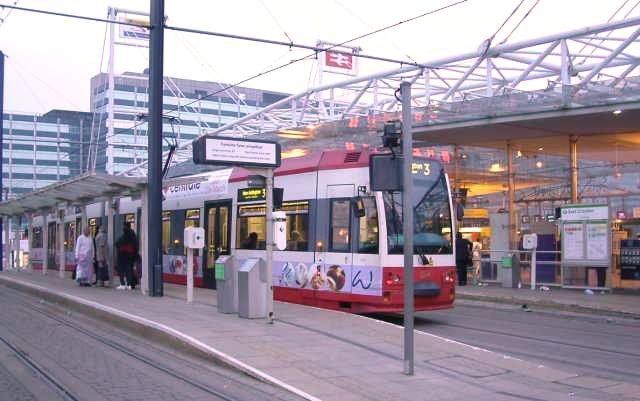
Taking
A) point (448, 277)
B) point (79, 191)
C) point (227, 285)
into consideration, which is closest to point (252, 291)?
point (227, 285)

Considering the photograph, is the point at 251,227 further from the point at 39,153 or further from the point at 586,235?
the point at 39,153

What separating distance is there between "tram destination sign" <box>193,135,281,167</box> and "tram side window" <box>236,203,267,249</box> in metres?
3.75

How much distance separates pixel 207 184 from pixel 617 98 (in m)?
11.3

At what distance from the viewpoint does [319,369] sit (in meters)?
9.24

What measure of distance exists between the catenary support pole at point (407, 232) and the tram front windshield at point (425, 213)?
4.61 metres

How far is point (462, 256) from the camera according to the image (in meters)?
23.5

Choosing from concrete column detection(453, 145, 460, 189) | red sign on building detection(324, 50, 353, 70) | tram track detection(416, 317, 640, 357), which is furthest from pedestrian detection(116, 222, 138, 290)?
red sign on building detection(324, 50, 353, 70)

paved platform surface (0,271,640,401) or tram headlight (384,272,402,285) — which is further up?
tram headlight (384,272,402,285)

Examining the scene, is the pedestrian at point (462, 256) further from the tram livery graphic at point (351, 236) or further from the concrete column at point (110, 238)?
the concrete column at point (110, 238)

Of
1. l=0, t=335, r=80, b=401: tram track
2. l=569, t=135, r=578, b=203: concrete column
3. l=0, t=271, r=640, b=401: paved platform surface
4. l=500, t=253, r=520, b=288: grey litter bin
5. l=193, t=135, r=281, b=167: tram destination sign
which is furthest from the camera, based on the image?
l=569, t=135, r=578, b=203: concrete column

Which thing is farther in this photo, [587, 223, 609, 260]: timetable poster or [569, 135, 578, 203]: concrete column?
[569, 135, 578, 203]: concrete column

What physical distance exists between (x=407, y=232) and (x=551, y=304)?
10.8 metres

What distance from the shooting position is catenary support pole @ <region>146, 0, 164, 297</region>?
1741cm

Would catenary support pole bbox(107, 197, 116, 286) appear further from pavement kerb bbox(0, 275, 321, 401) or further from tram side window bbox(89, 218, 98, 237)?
tram side window bbox(89, 218, 98, 237)
